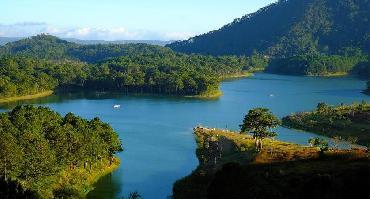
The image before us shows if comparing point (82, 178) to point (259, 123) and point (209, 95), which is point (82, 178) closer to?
point (259, 123)

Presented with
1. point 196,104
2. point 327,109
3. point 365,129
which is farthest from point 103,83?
point 365,129

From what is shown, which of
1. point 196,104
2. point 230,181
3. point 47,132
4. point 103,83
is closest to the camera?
point 230,181

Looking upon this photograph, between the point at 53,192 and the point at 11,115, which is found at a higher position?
the point at 11,115

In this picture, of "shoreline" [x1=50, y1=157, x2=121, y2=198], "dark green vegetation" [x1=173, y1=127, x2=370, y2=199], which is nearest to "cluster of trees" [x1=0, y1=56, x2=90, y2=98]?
"shoreline" [x1=50, y1=157, x2=121, y2=198]

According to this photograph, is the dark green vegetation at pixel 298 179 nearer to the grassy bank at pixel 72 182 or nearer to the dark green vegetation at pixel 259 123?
the grassy bank at pixel 72 182

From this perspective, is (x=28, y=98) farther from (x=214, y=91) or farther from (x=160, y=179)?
(x=160, y=179)

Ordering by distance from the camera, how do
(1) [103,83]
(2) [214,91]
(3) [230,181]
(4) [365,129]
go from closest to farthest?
(3) [230,181] → (4) [365,129] → (2) [214,91] → (1) [103,83]

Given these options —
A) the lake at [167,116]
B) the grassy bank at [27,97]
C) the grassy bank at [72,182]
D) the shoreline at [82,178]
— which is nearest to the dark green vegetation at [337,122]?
the lake at [167,116]
